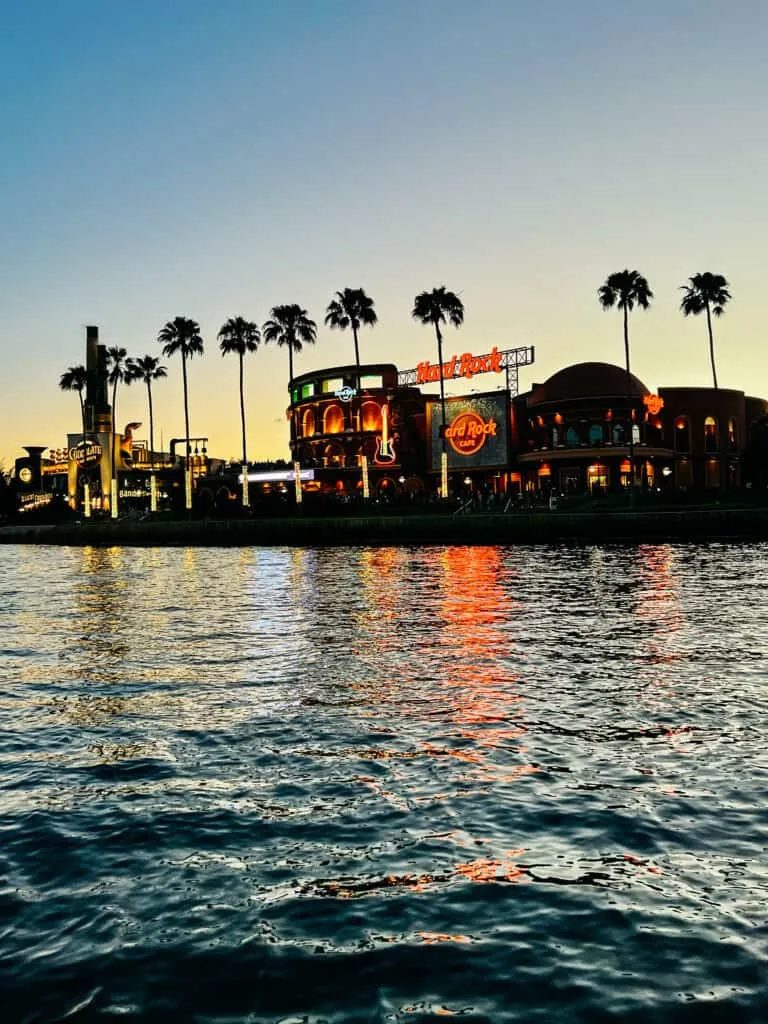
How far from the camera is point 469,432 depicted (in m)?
109

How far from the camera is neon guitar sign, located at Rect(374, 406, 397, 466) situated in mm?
113938

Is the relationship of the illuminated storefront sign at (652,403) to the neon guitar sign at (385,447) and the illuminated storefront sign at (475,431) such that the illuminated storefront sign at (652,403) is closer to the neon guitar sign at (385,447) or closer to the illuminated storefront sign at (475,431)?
the illuminated storefront sign at (475,431)

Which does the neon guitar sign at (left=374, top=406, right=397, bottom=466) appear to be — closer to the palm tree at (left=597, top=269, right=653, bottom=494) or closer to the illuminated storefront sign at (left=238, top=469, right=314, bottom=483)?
the illuminated storefront sign at (left=238, top=469, right=314, bottom=483)

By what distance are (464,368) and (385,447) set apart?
14.6 metres

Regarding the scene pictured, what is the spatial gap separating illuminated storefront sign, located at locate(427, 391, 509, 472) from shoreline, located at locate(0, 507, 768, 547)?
→ 3071 cm

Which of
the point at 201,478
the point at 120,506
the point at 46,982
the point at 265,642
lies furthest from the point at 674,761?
the point at 120,506

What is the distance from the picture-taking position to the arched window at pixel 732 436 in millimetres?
108062

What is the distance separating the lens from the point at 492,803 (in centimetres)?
848

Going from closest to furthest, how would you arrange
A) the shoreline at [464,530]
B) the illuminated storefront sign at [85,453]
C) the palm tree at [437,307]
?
the shoreline at [464,530]
the palm tree at [437,307]
the illuminated storefront sign at [85,453]

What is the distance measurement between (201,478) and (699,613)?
112865 mm

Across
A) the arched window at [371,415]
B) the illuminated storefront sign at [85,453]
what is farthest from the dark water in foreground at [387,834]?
the illuminated storefront sign at [85,453]

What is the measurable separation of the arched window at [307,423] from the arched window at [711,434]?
5110 cm

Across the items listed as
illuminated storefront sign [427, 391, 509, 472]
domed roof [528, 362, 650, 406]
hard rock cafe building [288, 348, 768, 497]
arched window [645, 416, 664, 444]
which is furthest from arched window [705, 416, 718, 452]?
illuminated storefront sign [427, 391, 509, 472]

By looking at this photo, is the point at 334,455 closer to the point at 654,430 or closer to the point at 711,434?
the point at 654,430
